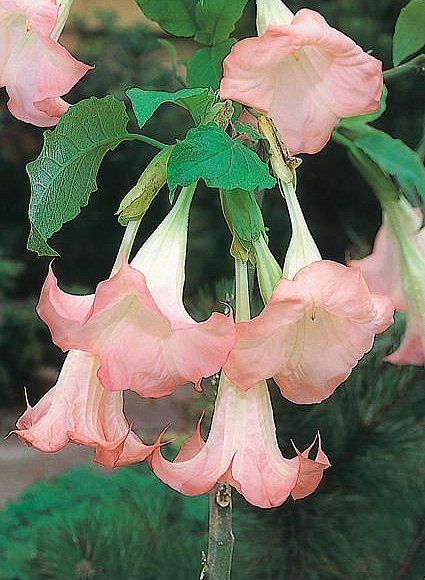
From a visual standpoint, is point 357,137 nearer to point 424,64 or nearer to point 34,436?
point 424,64

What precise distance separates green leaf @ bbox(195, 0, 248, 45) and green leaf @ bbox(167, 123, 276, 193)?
137mm

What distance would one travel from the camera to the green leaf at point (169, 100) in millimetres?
427

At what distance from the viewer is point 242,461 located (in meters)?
0.49

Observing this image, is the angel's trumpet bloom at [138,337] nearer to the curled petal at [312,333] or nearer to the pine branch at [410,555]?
the curled petal at [312,333]

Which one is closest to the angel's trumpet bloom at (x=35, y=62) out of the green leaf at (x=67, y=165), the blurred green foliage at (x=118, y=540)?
the green leaf at (x=67, y=165)

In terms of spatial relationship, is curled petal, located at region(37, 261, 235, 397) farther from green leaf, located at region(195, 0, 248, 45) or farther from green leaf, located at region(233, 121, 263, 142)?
green leaf, located at region(195, 0, 248, 45)

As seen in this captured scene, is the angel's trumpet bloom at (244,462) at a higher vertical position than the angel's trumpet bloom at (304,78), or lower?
lower

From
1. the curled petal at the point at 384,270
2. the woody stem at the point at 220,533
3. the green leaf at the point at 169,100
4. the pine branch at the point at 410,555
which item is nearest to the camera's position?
the green leaf at the point at 169,100

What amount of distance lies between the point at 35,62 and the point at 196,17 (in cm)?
14

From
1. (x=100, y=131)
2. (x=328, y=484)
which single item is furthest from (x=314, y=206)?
(x=100, y=131)

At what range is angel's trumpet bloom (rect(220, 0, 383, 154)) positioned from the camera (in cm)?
43

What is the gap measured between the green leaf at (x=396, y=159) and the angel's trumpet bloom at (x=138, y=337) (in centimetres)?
20

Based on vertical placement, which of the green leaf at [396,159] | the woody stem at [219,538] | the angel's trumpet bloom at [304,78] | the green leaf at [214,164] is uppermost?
the angel's trumpet bloom at [304,78]

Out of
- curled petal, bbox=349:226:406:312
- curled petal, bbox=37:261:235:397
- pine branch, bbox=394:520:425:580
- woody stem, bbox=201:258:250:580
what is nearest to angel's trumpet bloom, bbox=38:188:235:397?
curled petal, bbox=37:261:235:397
